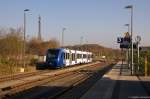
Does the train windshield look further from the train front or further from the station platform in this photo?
the station platform

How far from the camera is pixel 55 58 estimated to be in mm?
57656

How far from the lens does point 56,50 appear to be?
58094mm

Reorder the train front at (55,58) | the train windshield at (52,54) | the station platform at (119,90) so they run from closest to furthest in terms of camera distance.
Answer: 1. the station platform at (119,90)
2. the train front at (55,58)
3. the train windshield at (52,54)

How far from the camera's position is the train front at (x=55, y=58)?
5759 cm

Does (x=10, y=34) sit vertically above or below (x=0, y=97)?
above

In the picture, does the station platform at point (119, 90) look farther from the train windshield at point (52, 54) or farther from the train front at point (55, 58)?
the train windshield at point (52, 54)

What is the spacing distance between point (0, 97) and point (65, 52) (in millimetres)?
39004

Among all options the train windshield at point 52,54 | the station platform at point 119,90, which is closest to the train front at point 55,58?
the train windshield at point 52,54

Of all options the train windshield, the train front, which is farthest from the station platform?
the train windshield

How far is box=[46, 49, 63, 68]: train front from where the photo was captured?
57.6 m

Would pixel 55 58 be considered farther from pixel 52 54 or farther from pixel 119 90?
pixel 119 90

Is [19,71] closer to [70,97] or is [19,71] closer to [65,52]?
[65,52]

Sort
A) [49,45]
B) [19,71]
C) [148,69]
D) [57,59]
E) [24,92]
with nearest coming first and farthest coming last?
[24,92], [148,69], [19,71], [57,59], [49,45]

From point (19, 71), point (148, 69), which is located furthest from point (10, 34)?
point (148, 69)
